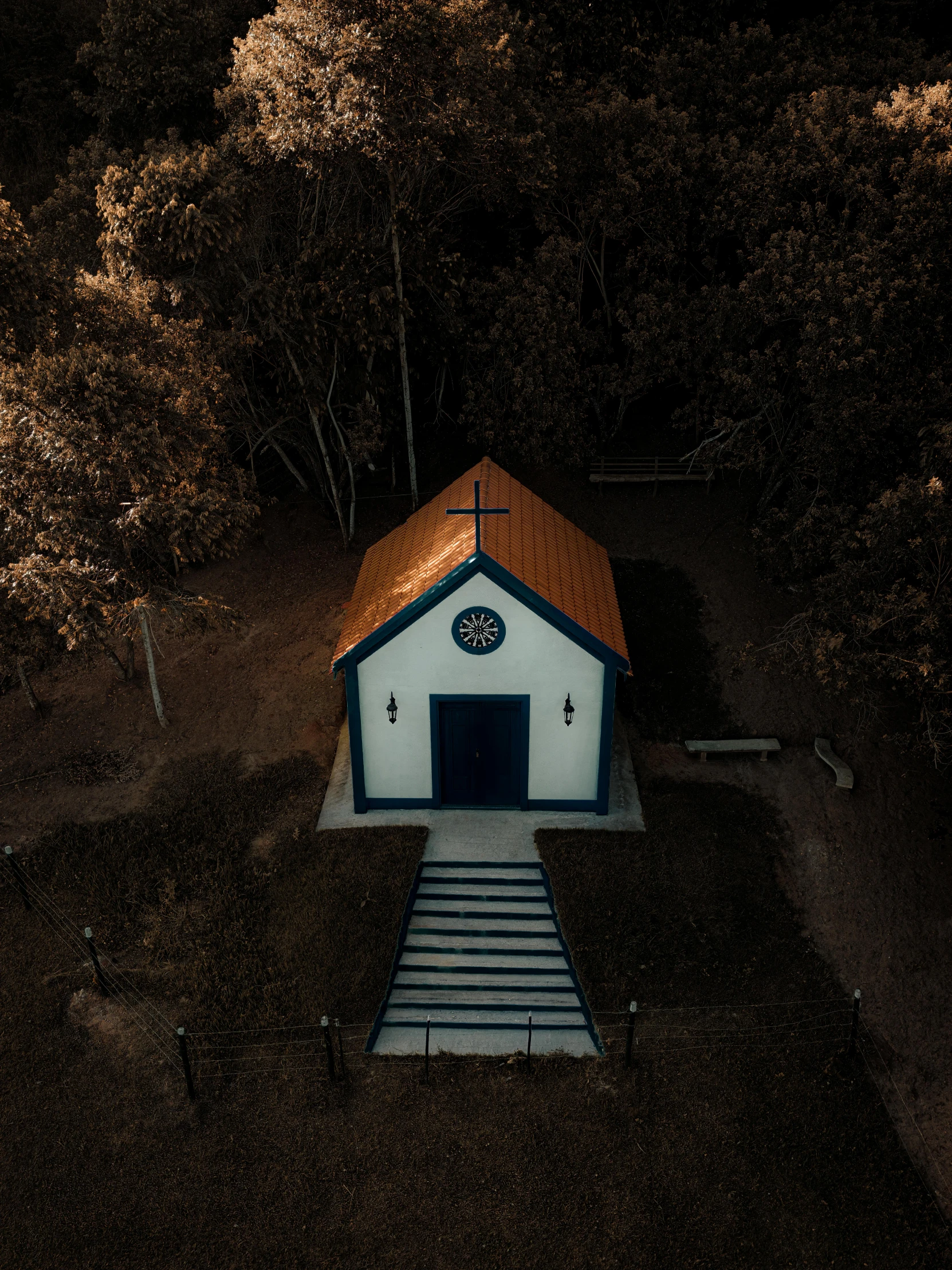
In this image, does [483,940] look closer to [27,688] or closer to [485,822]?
[485,822]

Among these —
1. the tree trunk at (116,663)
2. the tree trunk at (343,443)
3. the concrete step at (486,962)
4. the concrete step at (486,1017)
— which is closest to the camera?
the concrete step at (486,1017)

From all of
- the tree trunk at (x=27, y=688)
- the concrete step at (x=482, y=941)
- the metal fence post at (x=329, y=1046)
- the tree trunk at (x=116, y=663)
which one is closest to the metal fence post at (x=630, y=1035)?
the concrete step at (x=482, y=941)

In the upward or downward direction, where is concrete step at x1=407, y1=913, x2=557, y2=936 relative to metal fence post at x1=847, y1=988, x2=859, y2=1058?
upward

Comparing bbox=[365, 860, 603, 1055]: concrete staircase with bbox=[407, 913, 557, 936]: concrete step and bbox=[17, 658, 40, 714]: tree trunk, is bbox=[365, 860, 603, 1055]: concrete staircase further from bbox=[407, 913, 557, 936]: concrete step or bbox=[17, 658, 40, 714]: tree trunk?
bbox=[17, 658, 40, 714]: tree trunk

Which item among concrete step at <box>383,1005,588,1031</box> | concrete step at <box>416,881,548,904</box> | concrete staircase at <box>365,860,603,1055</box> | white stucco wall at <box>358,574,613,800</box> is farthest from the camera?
concrete step at <box>416,881,548,904</box>

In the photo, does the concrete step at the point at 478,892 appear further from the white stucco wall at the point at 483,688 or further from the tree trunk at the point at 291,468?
the tree trunk at the point at 291,468

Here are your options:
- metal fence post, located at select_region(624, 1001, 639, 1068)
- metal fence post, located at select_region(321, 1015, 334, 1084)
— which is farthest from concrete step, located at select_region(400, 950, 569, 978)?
metal fence post, located at select_region(321, 1015, 334, 1084)

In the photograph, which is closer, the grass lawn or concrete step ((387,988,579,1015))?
the grass lawn
